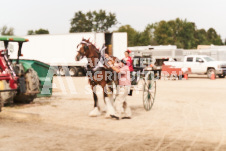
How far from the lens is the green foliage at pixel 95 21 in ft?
344

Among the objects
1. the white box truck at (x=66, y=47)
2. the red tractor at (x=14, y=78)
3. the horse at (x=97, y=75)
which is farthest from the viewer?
the white box truck at (x=66, y=47)

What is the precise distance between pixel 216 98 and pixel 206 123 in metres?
6.80

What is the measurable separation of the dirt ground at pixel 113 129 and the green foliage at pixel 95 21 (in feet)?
301

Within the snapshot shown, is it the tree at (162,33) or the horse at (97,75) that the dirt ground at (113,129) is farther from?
the tree at (162,33)

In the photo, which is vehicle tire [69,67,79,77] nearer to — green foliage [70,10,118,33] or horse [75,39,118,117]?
horse [75,39,118,117]

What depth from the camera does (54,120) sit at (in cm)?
1071

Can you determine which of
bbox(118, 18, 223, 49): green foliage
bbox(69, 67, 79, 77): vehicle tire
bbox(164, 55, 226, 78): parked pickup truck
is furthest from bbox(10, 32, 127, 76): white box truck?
bbox(118, 18, 223, 49): green foliage

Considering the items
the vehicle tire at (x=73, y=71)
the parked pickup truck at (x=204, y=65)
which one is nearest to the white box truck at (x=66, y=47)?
the vehicle tire at (x=73, y=71)

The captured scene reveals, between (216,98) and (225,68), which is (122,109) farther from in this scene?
(225,68)

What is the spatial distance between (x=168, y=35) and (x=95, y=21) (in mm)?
24093

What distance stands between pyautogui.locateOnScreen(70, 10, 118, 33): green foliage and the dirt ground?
91856 millimetres

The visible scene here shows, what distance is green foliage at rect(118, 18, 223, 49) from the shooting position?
86062 millimetres

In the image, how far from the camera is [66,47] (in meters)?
35.0

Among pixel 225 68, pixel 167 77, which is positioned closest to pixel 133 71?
pixel 167 77
